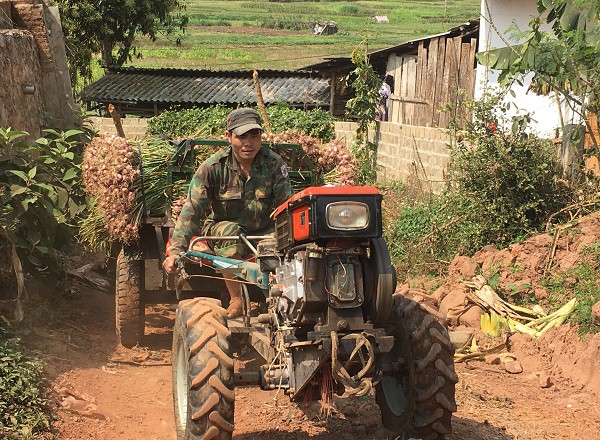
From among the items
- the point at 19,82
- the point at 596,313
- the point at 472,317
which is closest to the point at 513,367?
the point at 596,313

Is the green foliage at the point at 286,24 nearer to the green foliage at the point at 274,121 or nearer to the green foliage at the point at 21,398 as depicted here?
the green foliage at the point at 274,121

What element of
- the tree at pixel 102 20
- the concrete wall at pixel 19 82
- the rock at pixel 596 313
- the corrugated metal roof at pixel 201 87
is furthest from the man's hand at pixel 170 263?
the tree at pixel 102 20

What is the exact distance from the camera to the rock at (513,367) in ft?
26.2

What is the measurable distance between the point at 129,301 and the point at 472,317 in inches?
140

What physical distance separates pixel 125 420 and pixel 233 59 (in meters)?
47.2

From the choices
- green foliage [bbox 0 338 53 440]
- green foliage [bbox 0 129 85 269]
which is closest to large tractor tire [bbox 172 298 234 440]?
green foliage [bbox 0 338 53 440]

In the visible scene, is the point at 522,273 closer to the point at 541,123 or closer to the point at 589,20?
the point at 589,20

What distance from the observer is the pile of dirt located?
26.3 feet

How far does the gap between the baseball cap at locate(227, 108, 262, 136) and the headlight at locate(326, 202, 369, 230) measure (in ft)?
5.90

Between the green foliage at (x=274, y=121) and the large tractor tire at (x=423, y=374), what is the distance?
13566 millimetres

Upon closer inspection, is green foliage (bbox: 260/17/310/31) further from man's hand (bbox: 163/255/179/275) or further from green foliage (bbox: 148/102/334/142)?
man's hand (bbox: 163/255/179/275)

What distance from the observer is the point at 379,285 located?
4.84 m

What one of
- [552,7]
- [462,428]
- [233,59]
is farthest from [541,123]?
[233,59]

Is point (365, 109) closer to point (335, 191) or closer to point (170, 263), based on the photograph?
point (170, 263)
